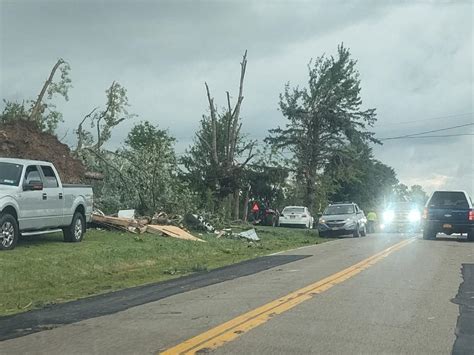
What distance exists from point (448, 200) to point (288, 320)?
62.4ft

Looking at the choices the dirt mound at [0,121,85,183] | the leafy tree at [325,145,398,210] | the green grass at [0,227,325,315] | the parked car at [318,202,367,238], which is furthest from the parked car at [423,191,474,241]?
the leafy tree at [325,145,398,210]

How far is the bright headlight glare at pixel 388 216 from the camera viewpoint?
38.1 meters

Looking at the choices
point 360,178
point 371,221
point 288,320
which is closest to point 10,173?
point 288,320

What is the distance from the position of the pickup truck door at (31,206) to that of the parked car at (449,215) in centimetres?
1610

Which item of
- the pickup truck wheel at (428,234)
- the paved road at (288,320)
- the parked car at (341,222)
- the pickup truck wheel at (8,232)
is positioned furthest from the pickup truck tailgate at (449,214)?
the pickup truck wheel at (8,232)

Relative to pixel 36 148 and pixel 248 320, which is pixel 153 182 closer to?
pixel 36 148

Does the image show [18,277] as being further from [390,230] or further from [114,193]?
[390,230]

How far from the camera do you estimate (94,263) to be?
13836 millimetres

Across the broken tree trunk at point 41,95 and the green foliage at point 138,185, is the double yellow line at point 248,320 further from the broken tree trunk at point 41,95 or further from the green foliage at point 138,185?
the broken tree trunk at point 41,95

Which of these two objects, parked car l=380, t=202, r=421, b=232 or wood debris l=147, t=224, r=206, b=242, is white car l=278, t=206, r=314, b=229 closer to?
parked car l=380, t=202, r=421, b=232

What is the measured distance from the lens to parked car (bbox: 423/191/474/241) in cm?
2427

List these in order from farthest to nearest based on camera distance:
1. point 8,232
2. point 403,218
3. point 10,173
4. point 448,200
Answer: point 403,218 < point 448,200 < point 10,173 < point 8,232

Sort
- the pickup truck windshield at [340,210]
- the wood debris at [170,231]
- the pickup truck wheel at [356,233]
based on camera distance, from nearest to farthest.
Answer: the wood debris at [170,231]
the pickup truck wheel at [356,233]
the pickup truck windshield at [340,210]

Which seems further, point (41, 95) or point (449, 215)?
point (41, 95)
